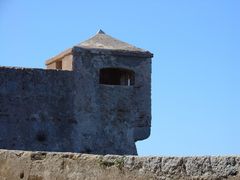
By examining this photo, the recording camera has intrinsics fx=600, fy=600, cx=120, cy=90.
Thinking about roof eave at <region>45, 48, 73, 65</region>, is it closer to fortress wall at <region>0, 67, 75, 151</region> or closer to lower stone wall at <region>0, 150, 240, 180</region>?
fortress wall at <region>0, 67, 75, 151</region>

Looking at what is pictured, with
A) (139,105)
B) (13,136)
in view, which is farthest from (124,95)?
(13,136)

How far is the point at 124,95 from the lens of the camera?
2028 cm

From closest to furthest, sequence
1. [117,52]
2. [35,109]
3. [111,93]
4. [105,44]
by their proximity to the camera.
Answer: [35,109], [111,93], [117,52], [105,44]

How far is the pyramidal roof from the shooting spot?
2045cm

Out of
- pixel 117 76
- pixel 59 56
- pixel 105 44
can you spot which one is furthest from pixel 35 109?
pixel 117 76

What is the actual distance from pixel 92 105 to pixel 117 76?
2.65m

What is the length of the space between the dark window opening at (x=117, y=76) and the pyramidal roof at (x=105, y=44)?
32.3 inches

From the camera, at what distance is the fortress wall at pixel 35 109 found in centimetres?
1891

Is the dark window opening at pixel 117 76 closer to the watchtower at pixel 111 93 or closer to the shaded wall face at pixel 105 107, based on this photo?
the watchtower at pixel 111 93

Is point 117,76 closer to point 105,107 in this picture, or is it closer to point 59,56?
point 59,56

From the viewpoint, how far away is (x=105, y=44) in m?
20.9

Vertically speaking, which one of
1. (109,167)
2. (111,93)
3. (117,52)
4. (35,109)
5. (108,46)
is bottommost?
(35,109)

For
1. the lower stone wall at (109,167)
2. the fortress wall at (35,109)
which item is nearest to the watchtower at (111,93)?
the fortress wall at (35,109)

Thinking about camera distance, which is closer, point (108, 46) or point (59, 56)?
point (108, 46)
